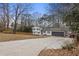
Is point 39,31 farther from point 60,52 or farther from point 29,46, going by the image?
point 60,52

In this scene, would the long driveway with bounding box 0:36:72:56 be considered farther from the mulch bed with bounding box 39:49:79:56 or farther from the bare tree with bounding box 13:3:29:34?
the bare tree with bounding box 13:3:29:34

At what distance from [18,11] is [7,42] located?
29cm

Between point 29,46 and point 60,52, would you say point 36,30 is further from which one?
point 60,52

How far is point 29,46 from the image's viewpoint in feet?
7.78

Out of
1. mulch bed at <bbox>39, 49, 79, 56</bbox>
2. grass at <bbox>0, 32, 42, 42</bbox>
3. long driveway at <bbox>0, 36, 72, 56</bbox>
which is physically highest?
grass at <bbox>0, 32, 42, 42</bbox>

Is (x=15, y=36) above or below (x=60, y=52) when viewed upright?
above

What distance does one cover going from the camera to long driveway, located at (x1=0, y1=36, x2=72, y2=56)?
7.75 feet

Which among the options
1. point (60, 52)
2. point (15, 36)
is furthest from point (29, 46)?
point (60, 52)

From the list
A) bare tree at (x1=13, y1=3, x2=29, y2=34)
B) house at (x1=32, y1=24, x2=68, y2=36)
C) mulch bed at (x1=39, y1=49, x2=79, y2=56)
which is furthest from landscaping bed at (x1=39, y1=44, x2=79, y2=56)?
bare tree at (x1=13, y1=3, x2=29, y2=34)

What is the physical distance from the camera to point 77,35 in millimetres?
2385

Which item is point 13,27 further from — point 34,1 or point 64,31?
point 64,31

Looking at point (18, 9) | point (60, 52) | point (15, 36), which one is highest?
point (18, 9)

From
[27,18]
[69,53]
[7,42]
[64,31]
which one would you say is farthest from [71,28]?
[7,42]

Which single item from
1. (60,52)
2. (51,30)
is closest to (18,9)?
(51,30)
